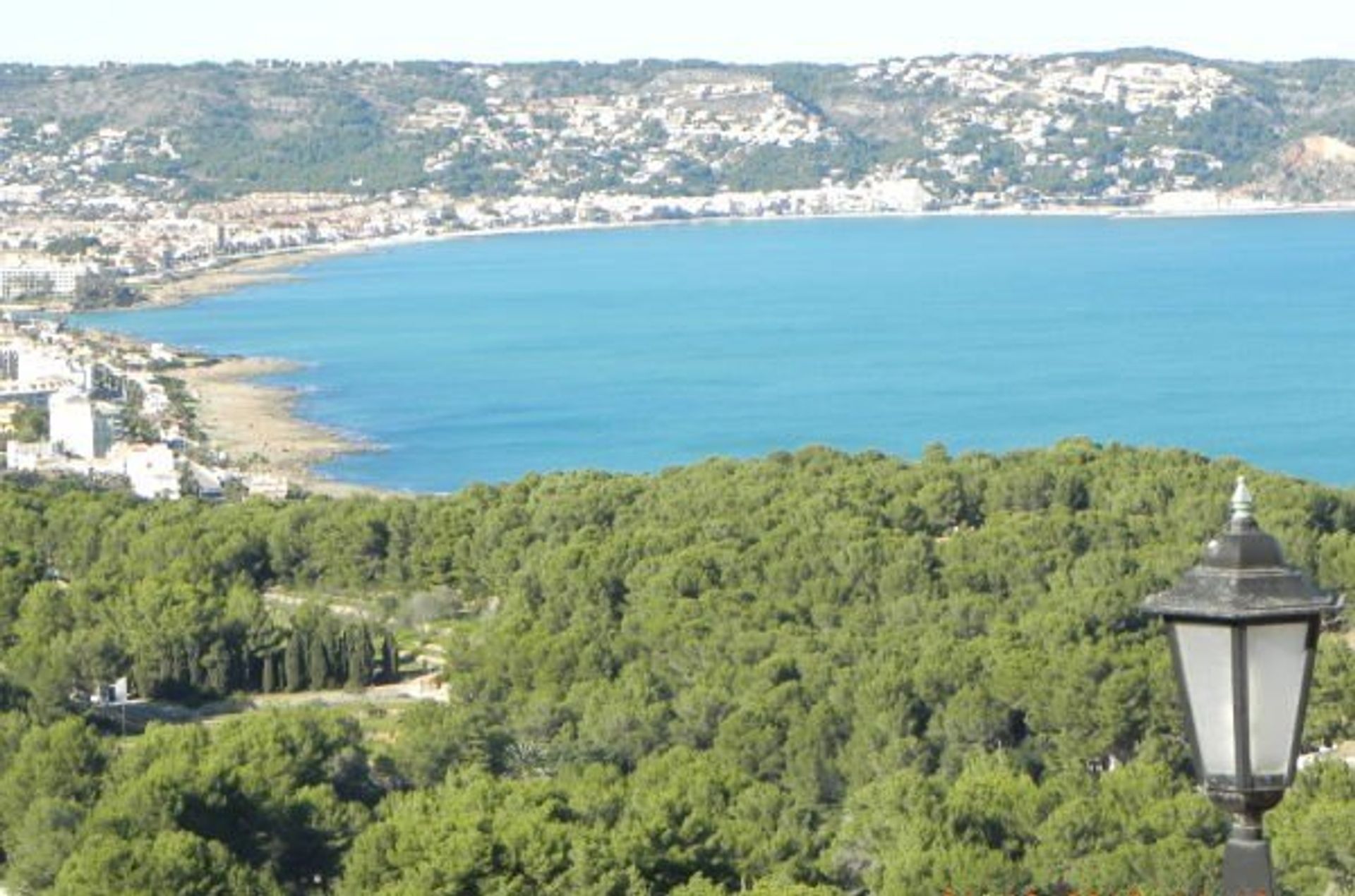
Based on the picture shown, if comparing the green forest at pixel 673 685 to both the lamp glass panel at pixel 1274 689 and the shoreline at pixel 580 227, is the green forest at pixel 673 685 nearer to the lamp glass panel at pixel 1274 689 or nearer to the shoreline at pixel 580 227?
the lamp glass panel at pixel 1274 689

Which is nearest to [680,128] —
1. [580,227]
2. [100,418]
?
[580,227]

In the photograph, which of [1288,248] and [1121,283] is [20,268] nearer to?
[1121,283]

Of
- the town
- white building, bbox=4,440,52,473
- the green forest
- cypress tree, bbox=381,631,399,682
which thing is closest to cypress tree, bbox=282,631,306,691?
the green forest

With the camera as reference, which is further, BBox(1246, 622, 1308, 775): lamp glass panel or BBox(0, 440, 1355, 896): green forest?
BBox(0, 440, 1355, 896): green forest

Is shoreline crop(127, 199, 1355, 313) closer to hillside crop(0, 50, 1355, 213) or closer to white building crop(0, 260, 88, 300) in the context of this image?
hillside crop(0, 50, 1355, 213)

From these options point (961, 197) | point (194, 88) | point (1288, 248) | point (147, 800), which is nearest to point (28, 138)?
point (194, 88)

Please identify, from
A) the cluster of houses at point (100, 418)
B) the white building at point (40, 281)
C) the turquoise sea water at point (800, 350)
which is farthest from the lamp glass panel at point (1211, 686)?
the white building at point (40, 281)

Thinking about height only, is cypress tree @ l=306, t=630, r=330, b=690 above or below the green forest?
below
